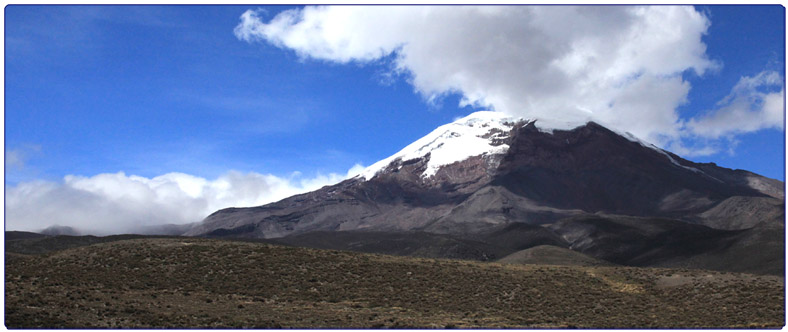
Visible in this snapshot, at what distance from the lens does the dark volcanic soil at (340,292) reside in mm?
48781

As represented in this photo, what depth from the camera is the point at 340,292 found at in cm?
6128

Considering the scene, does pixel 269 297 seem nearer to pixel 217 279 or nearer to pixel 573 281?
pixel 217 279

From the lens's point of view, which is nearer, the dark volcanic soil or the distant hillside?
the dark volcanic soil

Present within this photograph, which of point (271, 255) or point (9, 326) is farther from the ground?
point (271, 255)

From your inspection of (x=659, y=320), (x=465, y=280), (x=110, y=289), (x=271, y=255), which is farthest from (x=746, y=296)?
(x=110, y=289)

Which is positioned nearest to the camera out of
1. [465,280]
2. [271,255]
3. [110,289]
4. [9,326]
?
[9,326]

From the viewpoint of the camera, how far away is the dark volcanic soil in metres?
48.8

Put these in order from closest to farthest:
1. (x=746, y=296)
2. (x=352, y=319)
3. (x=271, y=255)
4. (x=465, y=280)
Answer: (x=352, y=319) → (x=746, y=296) → (x=465, y=280) → (x=271, y=255)

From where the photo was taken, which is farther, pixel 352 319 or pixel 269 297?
pixel 269 297

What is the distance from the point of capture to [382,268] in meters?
70.5

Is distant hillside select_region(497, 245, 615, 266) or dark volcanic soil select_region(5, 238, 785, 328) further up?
distant hillside select_region(497, 245, 615, 266)

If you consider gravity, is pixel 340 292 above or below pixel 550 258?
below

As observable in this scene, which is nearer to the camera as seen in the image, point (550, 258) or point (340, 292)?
point (340, 292)

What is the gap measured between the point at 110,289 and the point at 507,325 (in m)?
31.4
